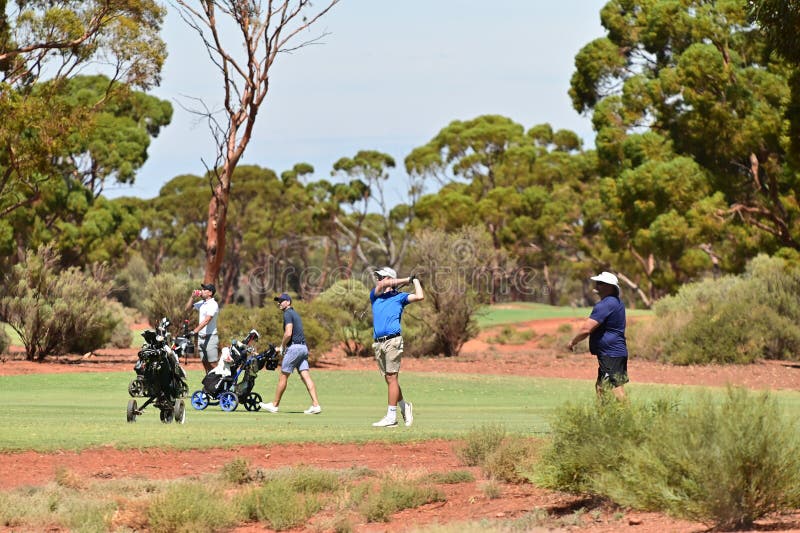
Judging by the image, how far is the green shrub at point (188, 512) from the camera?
38.7 ft

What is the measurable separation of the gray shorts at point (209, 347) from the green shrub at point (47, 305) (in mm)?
16309

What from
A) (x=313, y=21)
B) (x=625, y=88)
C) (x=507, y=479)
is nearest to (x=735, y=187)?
(x=625, y=88)

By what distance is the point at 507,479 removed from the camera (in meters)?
14.2

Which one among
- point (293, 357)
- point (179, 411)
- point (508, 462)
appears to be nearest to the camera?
point (508, 462)

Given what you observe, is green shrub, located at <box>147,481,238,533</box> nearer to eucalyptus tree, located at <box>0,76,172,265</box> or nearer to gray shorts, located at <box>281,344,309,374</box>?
gray shorts, located at <box>281,344,309,374</box>

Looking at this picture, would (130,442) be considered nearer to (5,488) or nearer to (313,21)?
(5,488)

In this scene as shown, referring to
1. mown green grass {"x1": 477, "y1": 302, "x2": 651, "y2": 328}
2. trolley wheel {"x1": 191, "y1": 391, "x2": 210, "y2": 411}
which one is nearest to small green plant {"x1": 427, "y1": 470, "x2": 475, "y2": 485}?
trolley wheel {"x1": 191, "y1": 391, "x2": 210, "y2": 411}

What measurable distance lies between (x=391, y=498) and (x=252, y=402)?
30.9 feet

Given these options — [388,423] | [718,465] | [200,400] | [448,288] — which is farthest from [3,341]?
[718,465]

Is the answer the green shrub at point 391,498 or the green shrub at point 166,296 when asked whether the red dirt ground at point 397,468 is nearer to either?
the green shrub at point 391,498

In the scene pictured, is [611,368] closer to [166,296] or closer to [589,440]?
[589,440]

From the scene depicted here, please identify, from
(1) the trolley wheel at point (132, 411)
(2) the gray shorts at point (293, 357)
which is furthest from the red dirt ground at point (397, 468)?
(2) the gray shorts at point (293, 357)

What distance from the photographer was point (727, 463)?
995 cm

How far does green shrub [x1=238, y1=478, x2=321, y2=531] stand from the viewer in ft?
41.0
